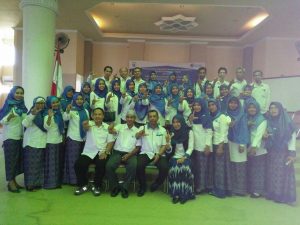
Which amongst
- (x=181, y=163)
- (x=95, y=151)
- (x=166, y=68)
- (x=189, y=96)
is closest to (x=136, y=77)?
(x=189, y=96)

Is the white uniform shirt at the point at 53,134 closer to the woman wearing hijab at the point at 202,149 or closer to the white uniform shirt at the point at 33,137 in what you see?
the white uniform shirt at the point at 33,137

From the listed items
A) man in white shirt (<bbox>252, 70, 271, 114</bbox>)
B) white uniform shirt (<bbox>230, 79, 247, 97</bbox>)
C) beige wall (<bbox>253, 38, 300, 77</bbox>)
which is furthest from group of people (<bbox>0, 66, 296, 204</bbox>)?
beige wall (<bbox>253, 38, 300, 77</bbox>)

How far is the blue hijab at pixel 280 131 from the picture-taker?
155 inches

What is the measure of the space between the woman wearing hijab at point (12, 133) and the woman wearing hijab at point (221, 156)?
2578 millimetres

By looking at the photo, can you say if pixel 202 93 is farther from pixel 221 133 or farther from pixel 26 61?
pixel 26 61

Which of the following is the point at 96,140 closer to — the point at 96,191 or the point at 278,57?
the point at 96,191

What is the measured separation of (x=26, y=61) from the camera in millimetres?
5875

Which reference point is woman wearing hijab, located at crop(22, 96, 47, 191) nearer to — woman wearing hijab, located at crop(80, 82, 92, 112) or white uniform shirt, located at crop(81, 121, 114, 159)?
white uniform shirt, located at crop(81, 121, 114, 159)

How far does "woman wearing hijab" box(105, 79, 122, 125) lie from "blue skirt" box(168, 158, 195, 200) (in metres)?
1.27

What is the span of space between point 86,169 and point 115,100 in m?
1.21

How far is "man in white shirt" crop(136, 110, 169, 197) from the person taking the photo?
13.1 ft

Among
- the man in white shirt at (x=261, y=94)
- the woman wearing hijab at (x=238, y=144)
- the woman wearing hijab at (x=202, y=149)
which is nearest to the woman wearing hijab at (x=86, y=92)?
the woman wearing hijab at (x=202, y=149)

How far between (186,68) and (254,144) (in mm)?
6378

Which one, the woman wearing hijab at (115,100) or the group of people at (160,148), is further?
the woman wearing hijab at (115,100)
